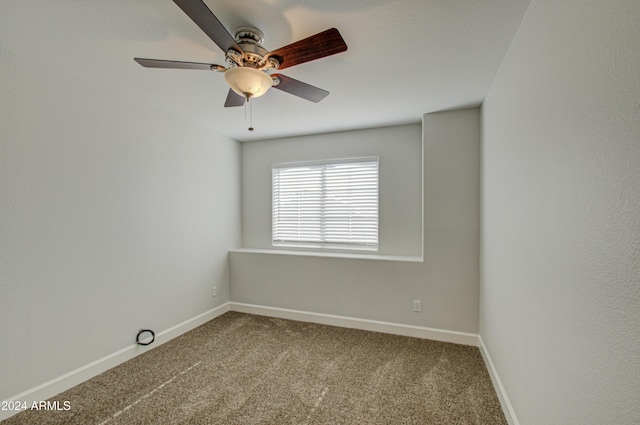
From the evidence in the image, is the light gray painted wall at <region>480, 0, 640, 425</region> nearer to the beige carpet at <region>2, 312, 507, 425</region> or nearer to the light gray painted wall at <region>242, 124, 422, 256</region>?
the beige carpet at <region>2, 312, 507, 425</region>

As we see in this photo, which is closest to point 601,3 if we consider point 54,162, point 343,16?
point 343,16

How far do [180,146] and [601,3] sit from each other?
3.32 meters

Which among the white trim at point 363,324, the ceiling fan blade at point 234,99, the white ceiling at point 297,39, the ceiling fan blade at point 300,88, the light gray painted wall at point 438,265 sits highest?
the white ceiling at point 297,39

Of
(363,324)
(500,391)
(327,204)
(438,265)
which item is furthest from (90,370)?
(438,265)

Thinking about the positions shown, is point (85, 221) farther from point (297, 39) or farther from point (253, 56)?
point (297, 39)

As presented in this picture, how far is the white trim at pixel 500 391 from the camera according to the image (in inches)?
67.5

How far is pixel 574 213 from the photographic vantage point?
103cm

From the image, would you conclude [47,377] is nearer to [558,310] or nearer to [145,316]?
[145,316]

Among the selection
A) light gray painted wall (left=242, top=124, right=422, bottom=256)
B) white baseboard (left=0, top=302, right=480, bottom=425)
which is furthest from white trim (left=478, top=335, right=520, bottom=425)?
light gray painted wall (left=242, top=124, right=422, bottom=256)

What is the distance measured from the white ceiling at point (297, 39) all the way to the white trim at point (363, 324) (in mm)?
2328

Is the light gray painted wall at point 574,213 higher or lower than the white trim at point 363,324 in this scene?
higher

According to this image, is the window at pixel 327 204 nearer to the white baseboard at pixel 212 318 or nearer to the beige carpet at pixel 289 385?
the white baseboard at pixel 212 318

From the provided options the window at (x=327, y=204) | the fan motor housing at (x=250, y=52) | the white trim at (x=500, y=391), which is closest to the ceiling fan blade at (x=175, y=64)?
the fan motor housing at (x=250, y=52)

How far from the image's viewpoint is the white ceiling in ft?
4.75
